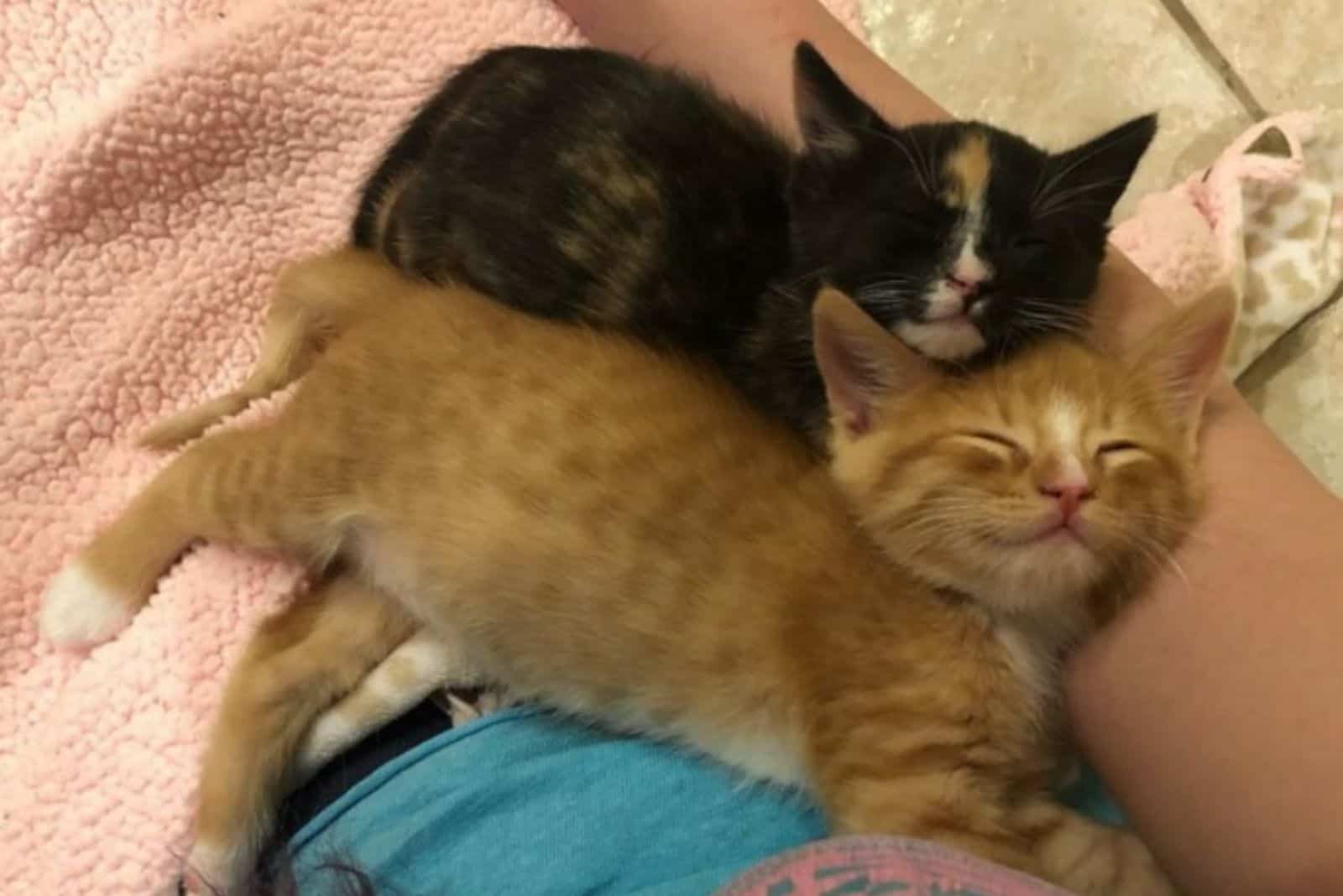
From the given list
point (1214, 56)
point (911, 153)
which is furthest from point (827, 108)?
→ point (1214, 56)

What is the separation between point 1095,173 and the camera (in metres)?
1.02

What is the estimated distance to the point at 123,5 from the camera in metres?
1.38

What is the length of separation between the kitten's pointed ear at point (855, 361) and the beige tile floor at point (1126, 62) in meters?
0.66

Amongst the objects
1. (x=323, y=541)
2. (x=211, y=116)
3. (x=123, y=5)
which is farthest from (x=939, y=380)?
(x=123, y=5)

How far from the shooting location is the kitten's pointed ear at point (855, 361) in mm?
888

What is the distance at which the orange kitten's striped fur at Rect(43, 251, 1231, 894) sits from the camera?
0.93 meters

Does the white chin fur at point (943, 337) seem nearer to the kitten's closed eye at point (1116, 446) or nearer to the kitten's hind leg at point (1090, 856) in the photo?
the kitten's closed eye at point (1116, 446)

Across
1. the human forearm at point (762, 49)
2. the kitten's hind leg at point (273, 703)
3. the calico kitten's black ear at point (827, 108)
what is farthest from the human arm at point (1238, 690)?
the kitten's hind leg at point (273, 703)

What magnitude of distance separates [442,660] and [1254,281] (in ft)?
2.97

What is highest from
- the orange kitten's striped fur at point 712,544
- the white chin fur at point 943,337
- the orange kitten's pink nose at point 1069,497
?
the white chin fur at point 943,337

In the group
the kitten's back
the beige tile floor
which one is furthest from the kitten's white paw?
the beige tile floor

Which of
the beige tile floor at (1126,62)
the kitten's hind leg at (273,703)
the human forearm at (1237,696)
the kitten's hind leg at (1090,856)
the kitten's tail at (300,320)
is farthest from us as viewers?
the beige tile floor at (1126,62)

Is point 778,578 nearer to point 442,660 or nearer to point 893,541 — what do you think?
point 893,541

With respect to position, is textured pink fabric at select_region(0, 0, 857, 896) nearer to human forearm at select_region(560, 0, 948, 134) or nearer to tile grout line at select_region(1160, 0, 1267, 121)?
human forearm at select_region(560, 0, 948, 134)
